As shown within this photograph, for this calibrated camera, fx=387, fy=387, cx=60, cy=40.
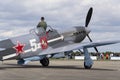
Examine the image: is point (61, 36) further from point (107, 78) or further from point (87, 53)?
point (107, 78)

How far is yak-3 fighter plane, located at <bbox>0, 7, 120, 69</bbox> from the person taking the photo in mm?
22144

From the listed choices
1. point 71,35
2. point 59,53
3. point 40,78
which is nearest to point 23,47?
point 59,53

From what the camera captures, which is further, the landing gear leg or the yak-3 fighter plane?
the landing gear leg

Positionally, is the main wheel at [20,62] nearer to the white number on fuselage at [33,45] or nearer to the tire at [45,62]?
the white number on fuselage at [33,45]

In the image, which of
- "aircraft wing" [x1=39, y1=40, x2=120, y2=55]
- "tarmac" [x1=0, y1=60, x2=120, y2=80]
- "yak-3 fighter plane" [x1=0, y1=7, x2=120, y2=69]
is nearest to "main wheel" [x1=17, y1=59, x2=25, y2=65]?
"yak-3 fighter plane" [x1=0, y1=7, x2=120, y2=69]

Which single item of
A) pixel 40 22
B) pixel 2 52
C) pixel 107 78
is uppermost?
pixel 40 22

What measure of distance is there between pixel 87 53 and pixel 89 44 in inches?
32.8

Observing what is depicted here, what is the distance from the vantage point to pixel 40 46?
24.1 m

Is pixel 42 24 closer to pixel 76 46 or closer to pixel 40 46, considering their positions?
pixel 40 46

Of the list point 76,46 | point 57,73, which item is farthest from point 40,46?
point 57,73

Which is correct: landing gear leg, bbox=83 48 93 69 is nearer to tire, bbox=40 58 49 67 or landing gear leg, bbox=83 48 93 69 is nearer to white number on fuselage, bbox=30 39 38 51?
white number on fuselage, bbox=30 39 38 51

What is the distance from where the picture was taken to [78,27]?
90.1 ft

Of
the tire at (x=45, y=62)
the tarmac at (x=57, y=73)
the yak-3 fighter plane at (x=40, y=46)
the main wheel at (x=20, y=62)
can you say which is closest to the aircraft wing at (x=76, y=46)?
the yak-3 fighter plane at (x=40, y=46)

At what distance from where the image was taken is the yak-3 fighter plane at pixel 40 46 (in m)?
22.1
